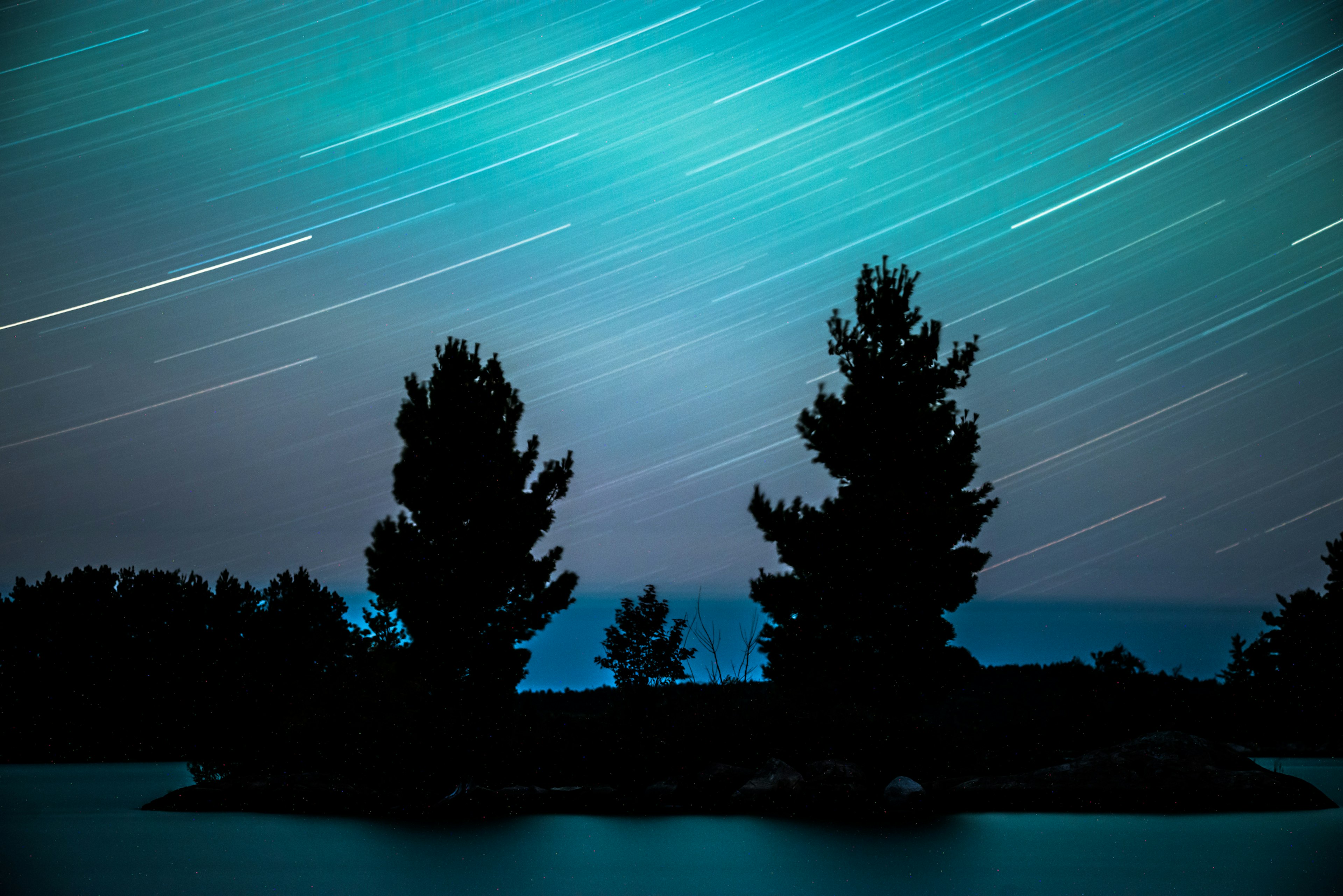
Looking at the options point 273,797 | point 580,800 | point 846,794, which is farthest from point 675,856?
point 273,797

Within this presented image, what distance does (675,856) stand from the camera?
14250mm

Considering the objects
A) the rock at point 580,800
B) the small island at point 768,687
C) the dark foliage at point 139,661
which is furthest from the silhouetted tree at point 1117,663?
the dark foliage at point 139,661

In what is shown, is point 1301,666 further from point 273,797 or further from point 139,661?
point 139,661

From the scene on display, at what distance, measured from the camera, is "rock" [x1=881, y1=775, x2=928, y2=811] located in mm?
20969

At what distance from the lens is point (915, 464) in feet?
92.4

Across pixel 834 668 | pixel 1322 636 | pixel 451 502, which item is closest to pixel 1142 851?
pixel 834 668

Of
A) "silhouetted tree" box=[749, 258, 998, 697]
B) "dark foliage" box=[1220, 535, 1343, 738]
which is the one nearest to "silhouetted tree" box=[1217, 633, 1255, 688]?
"dark foliage" box=[1220, 535, 1343, 738]

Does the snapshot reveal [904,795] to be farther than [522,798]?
No

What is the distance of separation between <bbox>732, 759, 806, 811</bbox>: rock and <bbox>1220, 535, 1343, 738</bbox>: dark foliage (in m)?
23.8

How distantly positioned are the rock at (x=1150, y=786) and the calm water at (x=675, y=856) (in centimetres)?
126

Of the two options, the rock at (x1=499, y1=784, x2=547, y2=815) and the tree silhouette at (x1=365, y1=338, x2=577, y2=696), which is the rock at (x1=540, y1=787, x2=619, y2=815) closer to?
the rock at (x1=499, y1=784, x2=547, y2=815)

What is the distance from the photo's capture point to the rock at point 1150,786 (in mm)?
19812

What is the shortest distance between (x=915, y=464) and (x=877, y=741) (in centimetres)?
793

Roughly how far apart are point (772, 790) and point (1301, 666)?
4279cm
